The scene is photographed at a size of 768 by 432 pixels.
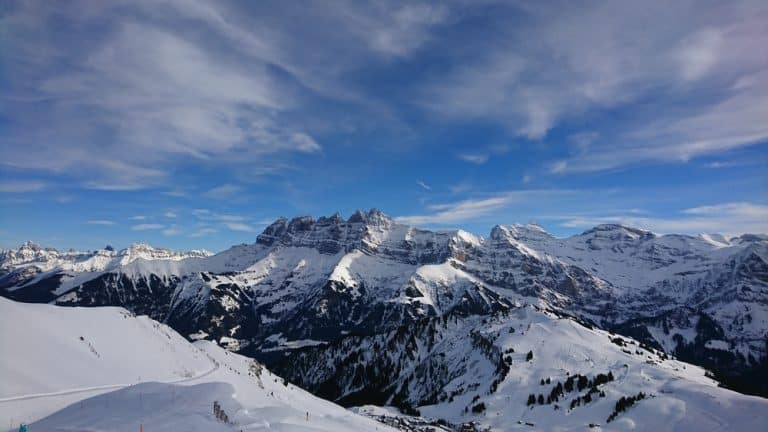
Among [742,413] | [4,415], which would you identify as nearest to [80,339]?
[4,415]

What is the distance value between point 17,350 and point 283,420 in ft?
177

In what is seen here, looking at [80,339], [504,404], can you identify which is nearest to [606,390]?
[504,404]

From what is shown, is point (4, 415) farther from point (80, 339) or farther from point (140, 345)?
point (140, 345)

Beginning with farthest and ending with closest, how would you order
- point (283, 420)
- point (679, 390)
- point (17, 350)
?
point (679, 390)
point (17, 350)
point (283, 420)

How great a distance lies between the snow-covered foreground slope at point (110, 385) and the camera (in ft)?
191

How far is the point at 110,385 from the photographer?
286 feet

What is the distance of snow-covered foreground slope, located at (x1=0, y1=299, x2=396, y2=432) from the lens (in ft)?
191

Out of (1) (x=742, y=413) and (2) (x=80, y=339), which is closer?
(2) (x=80, y=339)

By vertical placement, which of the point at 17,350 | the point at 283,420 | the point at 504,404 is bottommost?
the point at 504,404

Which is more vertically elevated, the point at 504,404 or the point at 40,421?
the point at 40,421

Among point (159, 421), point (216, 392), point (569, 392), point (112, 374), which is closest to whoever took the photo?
point (159, 421)

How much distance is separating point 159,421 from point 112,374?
4743cm

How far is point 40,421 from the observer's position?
60312mm

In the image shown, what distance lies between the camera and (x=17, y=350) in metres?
84.9
